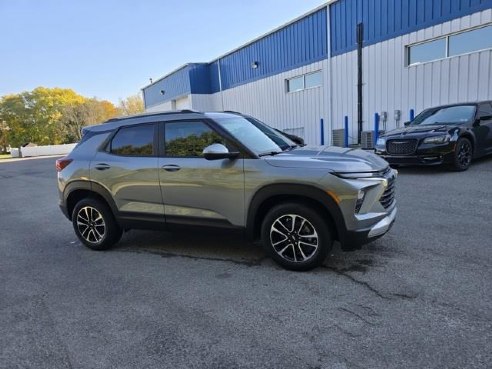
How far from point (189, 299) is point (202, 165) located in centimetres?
149

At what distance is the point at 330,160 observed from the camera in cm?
392

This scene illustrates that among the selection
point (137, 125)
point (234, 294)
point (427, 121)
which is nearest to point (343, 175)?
point (234, 294)

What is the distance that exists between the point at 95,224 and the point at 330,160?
3.31m

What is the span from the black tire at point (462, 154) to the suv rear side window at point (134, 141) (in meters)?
6.93

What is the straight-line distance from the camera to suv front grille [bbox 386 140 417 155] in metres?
8.83

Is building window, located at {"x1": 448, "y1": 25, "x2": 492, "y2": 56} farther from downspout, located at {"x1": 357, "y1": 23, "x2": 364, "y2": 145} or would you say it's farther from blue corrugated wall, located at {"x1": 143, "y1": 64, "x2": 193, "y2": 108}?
blue corrugated wall, located at {"x1": 143, "y1": 64, "x2": 193, "y2": 108}

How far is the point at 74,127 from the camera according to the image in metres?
61.0

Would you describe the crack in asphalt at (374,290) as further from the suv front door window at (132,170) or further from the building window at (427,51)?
the building window at (427,51)

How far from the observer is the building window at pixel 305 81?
18309 millimetres

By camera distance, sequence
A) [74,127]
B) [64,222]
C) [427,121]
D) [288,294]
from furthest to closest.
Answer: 1. [74,127]
2. [427,121]
3. [64,222]
4. [288,294]

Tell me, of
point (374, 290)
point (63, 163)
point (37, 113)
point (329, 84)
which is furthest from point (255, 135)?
point (37, 113)

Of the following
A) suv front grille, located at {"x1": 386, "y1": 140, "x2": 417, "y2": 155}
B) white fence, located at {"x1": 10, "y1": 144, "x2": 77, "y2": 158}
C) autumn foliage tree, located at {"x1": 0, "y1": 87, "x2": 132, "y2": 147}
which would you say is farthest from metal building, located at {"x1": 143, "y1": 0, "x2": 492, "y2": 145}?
autumn foliage tree, located at {"x1": 0, "y1": 87, "x2": 132, "y2": 147}

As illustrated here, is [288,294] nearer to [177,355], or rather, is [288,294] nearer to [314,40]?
[177,355]

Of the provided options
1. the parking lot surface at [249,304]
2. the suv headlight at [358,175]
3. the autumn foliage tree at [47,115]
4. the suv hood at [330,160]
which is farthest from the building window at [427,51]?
the autumn foliage tree at [47,115]
